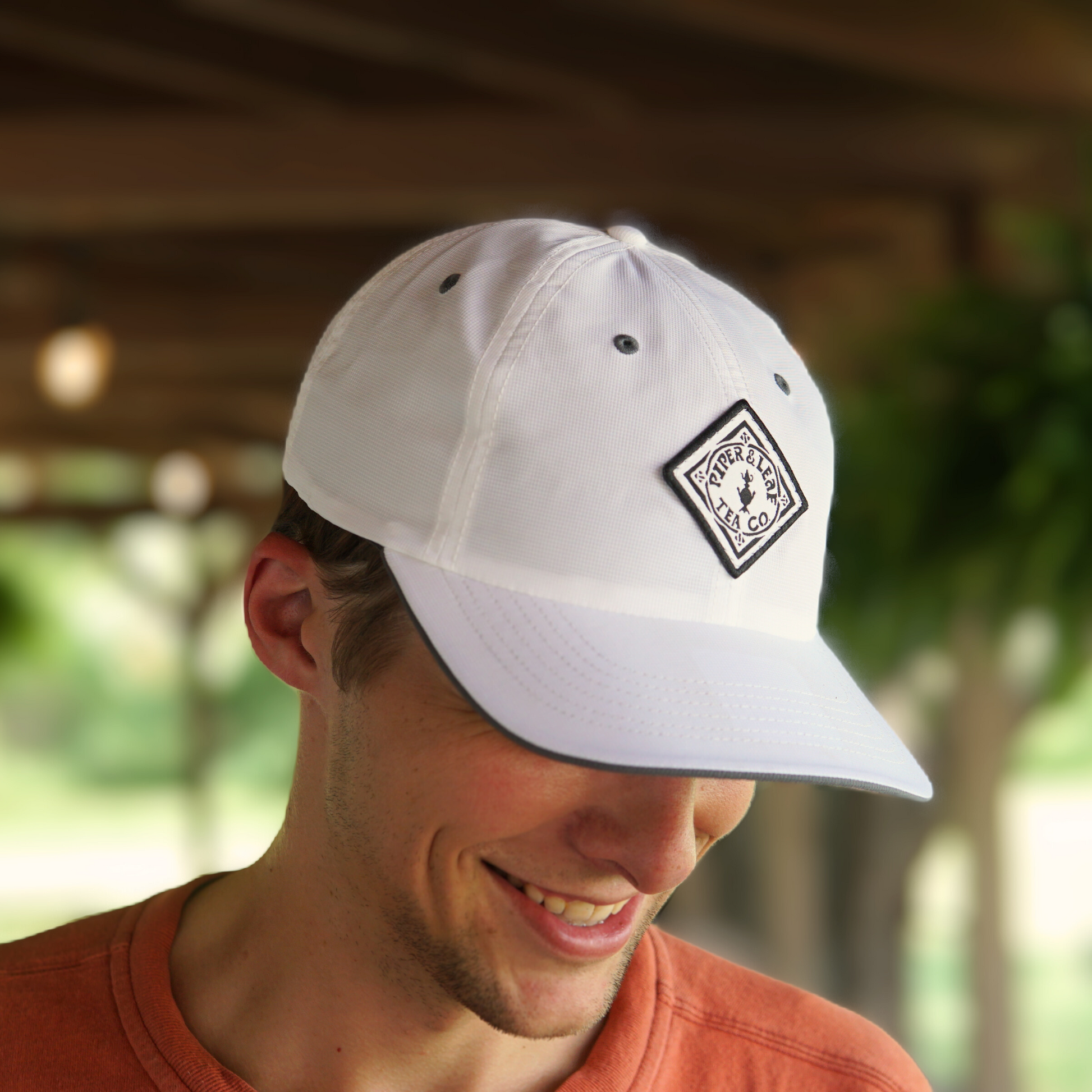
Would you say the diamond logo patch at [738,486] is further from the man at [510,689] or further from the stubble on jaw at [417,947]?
the stubble on jaw at [417,947]

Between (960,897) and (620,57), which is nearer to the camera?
(620,57)

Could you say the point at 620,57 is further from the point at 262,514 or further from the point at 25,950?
the point at 262,514

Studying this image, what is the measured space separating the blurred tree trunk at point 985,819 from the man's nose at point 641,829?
245cm

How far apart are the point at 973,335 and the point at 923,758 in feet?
5.53

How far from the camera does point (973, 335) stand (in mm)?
2133

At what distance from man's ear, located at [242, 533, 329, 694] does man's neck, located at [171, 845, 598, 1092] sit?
15cm

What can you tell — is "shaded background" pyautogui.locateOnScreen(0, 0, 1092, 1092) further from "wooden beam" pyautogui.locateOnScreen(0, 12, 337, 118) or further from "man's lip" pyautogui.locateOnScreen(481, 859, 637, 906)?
"man's lip" pyautogui.locateOnScreen(481, 859, 637, 906)

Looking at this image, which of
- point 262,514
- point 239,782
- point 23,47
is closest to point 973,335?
point 23,47

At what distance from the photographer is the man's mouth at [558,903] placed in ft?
3.01

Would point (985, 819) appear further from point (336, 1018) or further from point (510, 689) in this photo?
point (510, 689)

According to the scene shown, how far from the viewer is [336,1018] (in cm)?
102

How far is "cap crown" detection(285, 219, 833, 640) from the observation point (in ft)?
2.88

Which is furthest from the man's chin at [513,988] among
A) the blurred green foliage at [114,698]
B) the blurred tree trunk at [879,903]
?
the blurred green foliage at [114,698]

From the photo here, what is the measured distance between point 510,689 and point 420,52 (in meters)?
2.76
